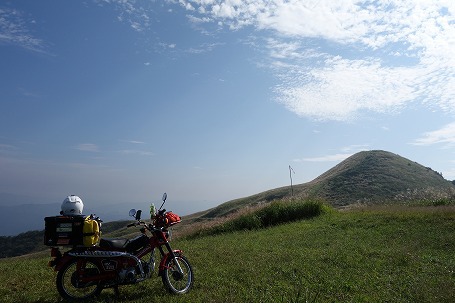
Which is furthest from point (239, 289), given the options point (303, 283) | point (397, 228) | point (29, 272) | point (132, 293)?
point (397, 228)

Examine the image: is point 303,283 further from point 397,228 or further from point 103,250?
point 397,228

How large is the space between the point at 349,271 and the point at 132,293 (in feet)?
17.4

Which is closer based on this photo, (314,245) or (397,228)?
(314,245)

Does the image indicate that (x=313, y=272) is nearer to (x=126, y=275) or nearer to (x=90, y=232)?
(x=126, y=275)

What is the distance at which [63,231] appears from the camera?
7051 mm

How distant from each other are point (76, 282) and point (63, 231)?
1.04m

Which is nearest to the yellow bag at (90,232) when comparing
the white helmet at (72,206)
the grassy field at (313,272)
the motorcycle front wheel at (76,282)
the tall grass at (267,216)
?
the white helmet at (72,206)

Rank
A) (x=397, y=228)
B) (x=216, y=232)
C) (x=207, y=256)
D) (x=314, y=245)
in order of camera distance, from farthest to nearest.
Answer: (x=216, y=232), (x=397, y=228), (x=314, y=245), (x=207, y=256)

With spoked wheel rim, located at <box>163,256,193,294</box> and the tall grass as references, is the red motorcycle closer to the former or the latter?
spoked wheel rim, located at <box>163,256,193,294</box>

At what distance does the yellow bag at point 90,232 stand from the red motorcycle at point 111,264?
0.14 meters

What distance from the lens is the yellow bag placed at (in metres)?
7.11

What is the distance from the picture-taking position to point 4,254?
42.9 metres

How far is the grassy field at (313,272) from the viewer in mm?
7199

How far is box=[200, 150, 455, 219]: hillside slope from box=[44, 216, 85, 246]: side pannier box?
105 ft
